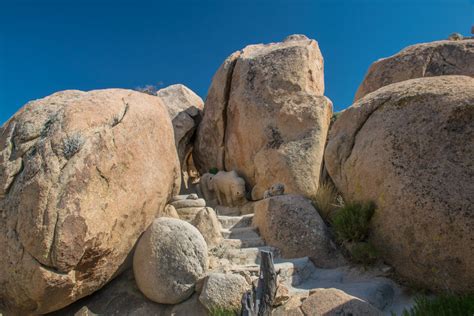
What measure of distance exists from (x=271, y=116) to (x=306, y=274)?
7162 mm

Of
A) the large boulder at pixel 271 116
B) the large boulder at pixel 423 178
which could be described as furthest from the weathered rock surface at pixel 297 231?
the large boulder at pixel 271 116

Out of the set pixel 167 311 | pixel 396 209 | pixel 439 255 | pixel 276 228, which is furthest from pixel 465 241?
pixel 167 311

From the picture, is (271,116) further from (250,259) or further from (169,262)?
(169,262)

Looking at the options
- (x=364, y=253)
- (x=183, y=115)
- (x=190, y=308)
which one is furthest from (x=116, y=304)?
(x=183, y=115)

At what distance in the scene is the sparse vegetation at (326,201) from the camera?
7.26m

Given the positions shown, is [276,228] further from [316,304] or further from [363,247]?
[316,304]

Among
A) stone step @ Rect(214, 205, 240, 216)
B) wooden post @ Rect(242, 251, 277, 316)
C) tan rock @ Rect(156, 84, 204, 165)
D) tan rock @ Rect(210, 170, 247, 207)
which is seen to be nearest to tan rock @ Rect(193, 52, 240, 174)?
tan rock @ Rect(156, 84, 204, 165)

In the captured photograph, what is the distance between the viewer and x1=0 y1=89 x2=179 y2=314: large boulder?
4.70 m

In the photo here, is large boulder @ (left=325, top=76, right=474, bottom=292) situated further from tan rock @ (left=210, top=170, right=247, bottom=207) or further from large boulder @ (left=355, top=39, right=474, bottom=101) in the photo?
tan rock @ (left=210, top=170, right=247, bottom=207)

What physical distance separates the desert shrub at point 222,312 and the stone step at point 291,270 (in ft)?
2.75

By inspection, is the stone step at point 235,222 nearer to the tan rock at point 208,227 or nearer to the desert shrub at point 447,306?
the tan rock at point 208,227

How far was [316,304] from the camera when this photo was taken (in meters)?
4.68

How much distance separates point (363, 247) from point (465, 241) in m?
1.56

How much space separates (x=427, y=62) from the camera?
9.72 meters
